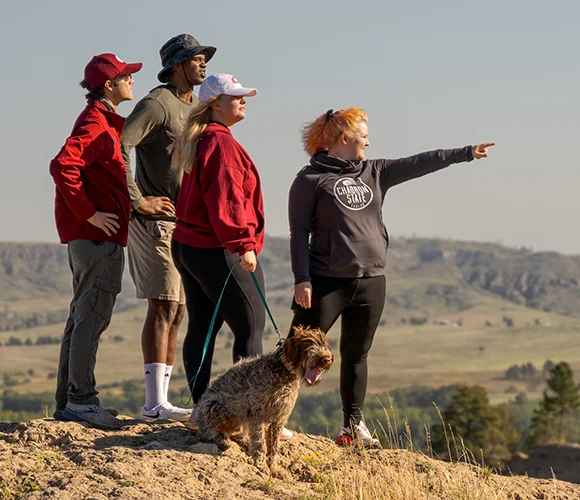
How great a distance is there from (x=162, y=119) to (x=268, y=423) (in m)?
2.72

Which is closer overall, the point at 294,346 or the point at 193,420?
the point at 294,346

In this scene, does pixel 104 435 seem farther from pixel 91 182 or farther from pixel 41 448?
pixel 91 182

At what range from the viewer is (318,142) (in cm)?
831

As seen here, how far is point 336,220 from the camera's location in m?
8.07

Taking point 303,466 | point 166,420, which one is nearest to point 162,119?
point 166,420

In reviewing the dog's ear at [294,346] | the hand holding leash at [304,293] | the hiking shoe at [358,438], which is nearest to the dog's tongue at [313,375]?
the dog's ear at [294,346]

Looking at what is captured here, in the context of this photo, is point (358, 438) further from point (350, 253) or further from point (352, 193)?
point (352, 193)

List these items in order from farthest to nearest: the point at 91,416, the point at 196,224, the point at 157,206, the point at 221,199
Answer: the point at 157,206, the point at 91,416, the point at 196,224, the point at 221,199

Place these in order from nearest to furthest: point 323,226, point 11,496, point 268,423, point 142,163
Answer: point 11,496 < point 268,423 < point 323,226 < point 142,163

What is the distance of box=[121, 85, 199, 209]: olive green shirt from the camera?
27.4 ft

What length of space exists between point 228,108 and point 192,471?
274cm

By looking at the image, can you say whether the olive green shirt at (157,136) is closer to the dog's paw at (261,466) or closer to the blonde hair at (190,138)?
the blonde hair at (190,138)

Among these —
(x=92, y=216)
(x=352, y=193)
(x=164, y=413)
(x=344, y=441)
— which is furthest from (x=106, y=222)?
(x=344, y=441)

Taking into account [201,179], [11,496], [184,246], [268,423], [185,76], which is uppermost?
[185,76]
